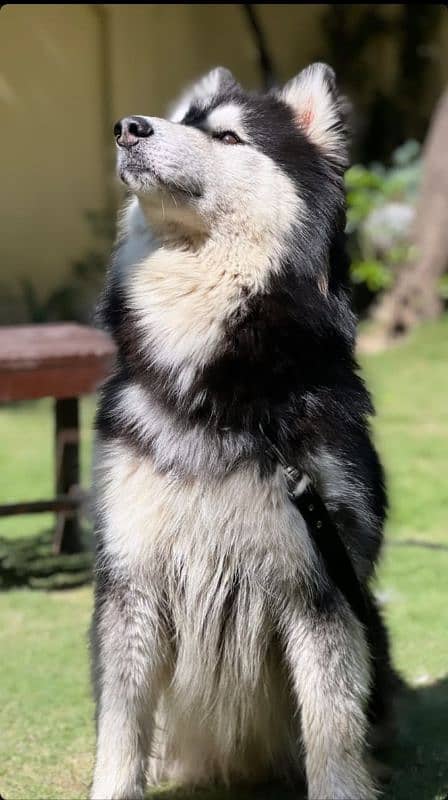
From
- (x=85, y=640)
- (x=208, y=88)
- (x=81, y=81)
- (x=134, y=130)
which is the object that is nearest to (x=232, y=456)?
(x=134, y=130)

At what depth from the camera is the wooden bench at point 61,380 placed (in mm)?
4828

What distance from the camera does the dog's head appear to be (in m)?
2.51

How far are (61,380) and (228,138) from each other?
250 cm

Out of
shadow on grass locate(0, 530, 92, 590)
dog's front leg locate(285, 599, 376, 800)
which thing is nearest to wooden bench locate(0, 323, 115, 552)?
shadow on grass locate(0, 530, 92, 590)

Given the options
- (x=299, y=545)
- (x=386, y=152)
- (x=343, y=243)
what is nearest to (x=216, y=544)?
(x=299, y=545)

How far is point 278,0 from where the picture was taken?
12430 mm

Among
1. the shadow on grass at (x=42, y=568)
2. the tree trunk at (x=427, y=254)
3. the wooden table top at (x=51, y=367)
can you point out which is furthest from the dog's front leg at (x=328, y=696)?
the tree trunk at (x=427, y=254)

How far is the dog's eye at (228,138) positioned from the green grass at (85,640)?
1.95m

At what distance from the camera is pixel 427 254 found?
10047 millimetres

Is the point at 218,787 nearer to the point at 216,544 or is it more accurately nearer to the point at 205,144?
the point at 216,544

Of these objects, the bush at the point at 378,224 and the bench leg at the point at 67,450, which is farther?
the bush at the point at 378,224

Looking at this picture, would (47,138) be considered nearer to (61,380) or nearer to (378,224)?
(378,224)

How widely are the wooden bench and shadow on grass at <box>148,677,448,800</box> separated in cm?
211

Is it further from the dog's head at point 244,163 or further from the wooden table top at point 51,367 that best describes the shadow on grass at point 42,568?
the dog's head at point 244,163
